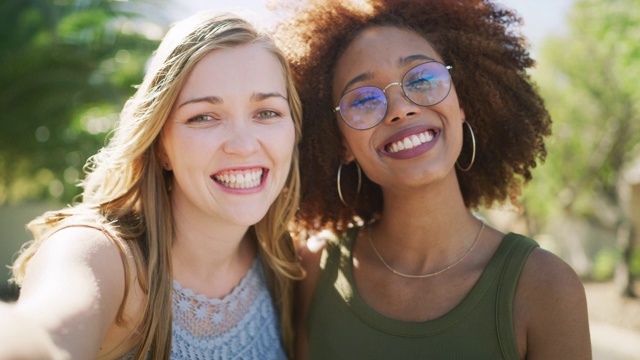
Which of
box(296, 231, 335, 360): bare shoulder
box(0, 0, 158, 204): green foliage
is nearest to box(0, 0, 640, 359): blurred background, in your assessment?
box(0, 0, 158, 204): green foliage

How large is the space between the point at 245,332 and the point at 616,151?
13.0 m

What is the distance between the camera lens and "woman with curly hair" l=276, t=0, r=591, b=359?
278 centimetres

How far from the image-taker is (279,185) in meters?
3.09

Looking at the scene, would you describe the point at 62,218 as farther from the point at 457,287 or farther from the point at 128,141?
the point at 457,287

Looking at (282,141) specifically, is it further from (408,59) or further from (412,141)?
(408,59)

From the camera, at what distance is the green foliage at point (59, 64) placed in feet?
27.1

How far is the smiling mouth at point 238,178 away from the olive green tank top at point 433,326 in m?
0.76

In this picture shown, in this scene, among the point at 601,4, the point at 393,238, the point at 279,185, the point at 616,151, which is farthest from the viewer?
the point at 616,151

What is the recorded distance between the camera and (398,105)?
305cm

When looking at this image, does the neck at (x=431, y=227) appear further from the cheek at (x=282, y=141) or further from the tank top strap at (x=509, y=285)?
the cheek at (x=282, y=141)

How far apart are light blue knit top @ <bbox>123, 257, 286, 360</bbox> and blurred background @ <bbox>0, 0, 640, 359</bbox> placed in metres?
1.29

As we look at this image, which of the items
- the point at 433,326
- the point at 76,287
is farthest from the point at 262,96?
the point at 433,326

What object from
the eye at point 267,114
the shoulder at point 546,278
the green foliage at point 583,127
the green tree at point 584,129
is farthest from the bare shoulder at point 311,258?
the green foliage at point 583,127

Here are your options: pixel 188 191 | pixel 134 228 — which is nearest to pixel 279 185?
pixel 188 191
